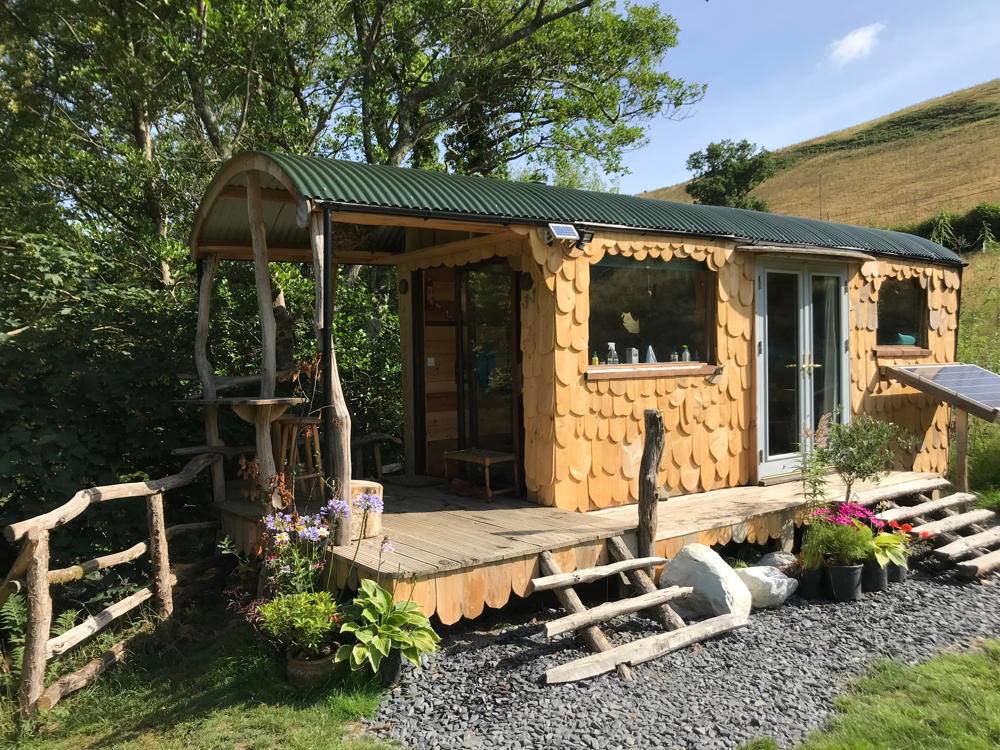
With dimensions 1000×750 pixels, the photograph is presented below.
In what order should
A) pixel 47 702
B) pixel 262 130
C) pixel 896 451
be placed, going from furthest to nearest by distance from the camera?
1. pixel 262 130
2. pixel 896 451
3. pixel 47 702

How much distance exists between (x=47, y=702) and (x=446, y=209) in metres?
3.73

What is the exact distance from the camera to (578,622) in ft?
13.6

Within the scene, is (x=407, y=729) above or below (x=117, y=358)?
below

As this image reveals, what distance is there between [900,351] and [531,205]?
5263 millimetres

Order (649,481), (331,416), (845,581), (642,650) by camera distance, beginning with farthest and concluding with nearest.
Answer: (845,581) < (649,481) < (331,416) < (642,650)

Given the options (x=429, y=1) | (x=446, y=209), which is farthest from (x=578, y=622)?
(x=429, y=1)

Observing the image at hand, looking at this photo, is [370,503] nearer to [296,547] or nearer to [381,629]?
[296,547]

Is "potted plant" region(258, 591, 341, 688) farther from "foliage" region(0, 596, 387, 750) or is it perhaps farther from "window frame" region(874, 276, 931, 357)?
"window frame" region(874, 276, 931, 357)

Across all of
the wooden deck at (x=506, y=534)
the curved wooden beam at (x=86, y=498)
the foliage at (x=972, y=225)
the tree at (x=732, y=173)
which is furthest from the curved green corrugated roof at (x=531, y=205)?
the tree at (x=732, y=173)

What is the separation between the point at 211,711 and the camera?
3748mm

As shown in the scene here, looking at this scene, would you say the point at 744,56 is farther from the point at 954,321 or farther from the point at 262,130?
the point at 262,130

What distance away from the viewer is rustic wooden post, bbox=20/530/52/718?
390 centimetres

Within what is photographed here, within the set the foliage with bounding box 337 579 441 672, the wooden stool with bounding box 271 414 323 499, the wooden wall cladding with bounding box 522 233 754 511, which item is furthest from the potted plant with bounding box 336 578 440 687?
the wooden wall cladding with bounding box 522 233 754 511

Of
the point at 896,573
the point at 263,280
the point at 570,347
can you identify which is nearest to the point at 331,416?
the point at 263,280
